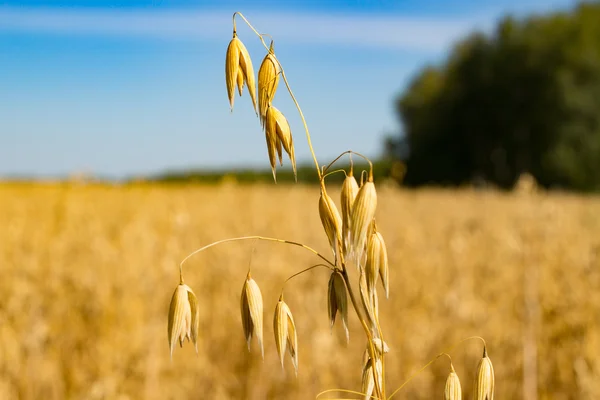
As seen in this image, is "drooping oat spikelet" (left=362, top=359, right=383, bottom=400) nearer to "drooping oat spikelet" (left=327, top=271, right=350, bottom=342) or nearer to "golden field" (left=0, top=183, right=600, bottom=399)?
"drooping oat spikelet" (left=327, top=271, right=350, bottom=342)

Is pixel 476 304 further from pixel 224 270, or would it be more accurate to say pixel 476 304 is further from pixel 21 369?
pixel 21 369

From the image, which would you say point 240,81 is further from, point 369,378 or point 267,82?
point 369,378

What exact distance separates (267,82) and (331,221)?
17cm

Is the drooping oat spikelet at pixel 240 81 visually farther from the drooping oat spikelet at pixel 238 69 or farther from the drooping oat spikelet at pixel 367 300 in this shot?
the drooping oat spikelet at pixel 367 300

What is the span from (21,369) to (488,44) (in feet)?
111

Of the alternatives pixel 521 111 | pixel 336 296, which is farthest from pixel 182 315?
pixel 521 111

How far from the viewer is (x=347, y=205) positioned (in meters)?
0.60

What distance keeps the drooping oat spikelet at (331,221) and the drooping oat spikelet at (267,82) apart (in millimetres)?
117

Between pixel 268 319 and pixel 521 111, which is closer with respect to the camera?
pixel 268 319

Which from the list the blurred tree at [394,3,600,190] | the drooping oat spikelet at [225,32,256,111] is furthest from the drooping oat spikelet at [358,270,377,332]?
the blurred tree at [394,3,600,190]

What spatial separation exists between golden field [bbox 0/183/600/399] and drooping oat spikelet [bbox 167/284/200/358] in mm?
1046

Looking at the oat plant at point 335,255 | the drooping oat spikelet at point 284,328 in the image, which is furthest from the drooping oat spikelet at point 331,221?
the drooping oat spikelet at point 284,328

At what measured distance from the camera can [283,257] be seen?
428 centimetres

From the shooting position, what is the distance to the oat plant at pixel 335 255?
0.57 meters
